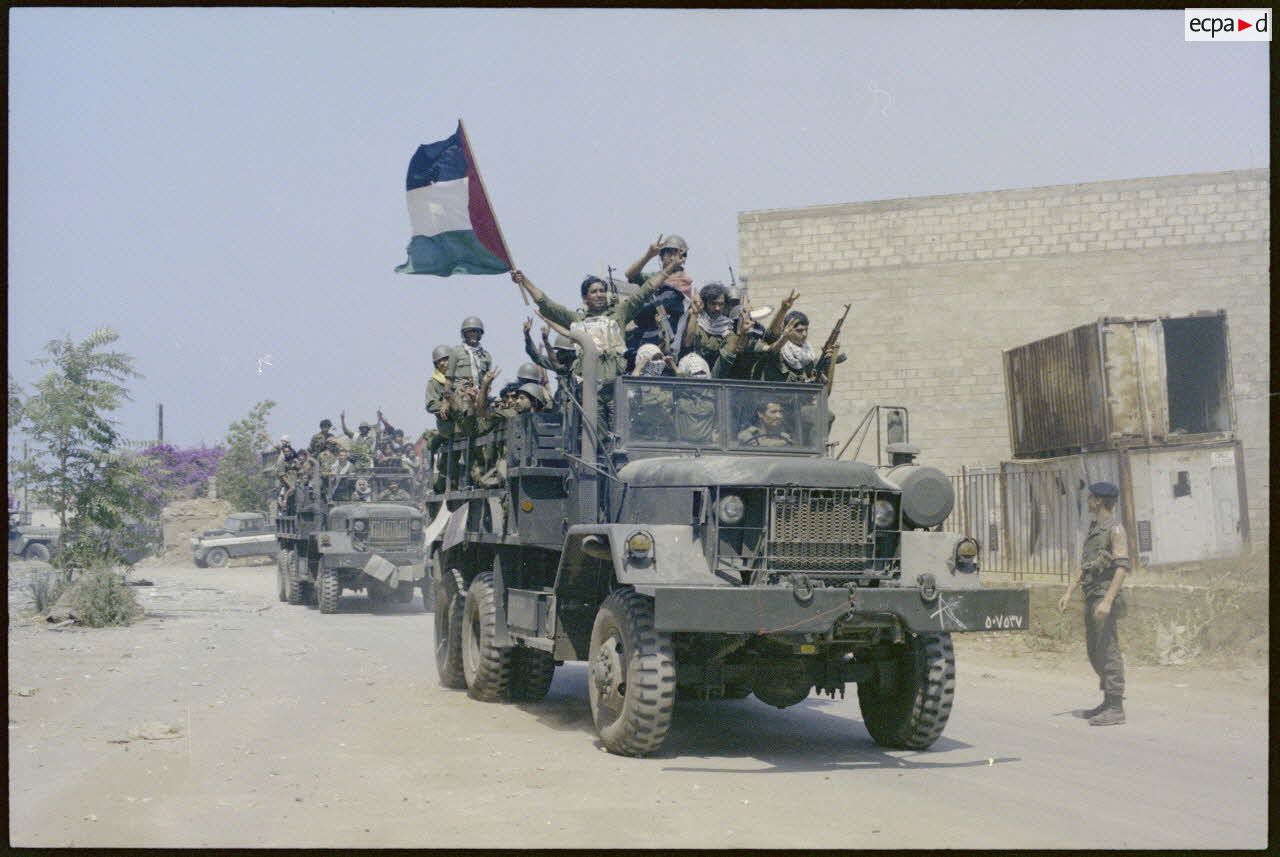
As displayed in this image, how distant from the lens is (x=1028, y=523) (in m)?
16.2

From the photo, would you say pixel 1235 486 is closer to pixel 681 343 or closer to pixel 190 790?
pixel 681 343

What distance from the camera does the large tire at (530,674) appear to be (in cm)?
1063

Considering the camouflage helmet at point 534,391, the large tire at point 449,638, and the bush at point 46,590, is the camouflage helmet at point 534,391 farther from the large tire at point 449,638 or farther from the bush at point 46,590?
the bush at point 46,590

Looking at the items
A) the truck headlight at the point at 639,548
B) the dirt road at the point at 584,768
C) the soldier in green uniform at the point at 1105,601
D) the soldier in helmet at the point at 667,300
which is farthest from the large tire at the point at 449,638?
the soldier in green uniform at the point at 1105,601

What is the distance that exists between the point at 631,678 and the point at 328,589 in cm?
1449

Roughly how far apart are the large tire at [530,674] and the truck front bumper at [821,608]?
334 centimetres

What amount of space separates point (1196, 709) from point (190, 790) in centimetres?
747

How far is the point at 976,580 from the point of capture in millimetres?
8156

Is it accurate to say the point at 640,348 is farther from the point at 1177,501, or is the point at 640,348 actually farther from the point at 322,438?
the point at 322,438

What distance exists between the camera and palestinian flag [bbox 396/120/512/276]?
41.7 ft

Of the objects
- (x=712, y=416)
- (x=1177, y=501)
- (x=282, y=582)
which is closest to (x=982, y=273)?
(x=1177, y=501)

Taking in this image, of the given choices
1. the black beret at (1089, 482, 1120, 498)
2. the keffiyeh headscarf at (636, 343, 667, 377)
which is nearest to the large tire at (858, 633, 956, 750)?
the black beret at (1089, 482, 1120, 498)

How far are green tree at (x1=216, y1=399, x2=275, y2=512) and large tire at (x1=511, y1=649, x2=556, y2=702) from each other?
36.7 m

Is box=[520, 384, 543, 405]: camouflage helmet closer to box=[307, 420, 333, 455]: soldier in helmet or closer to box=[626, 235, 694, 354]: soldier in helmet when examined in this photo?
box=[626, 235, 694, 354]: soldier in helmet
